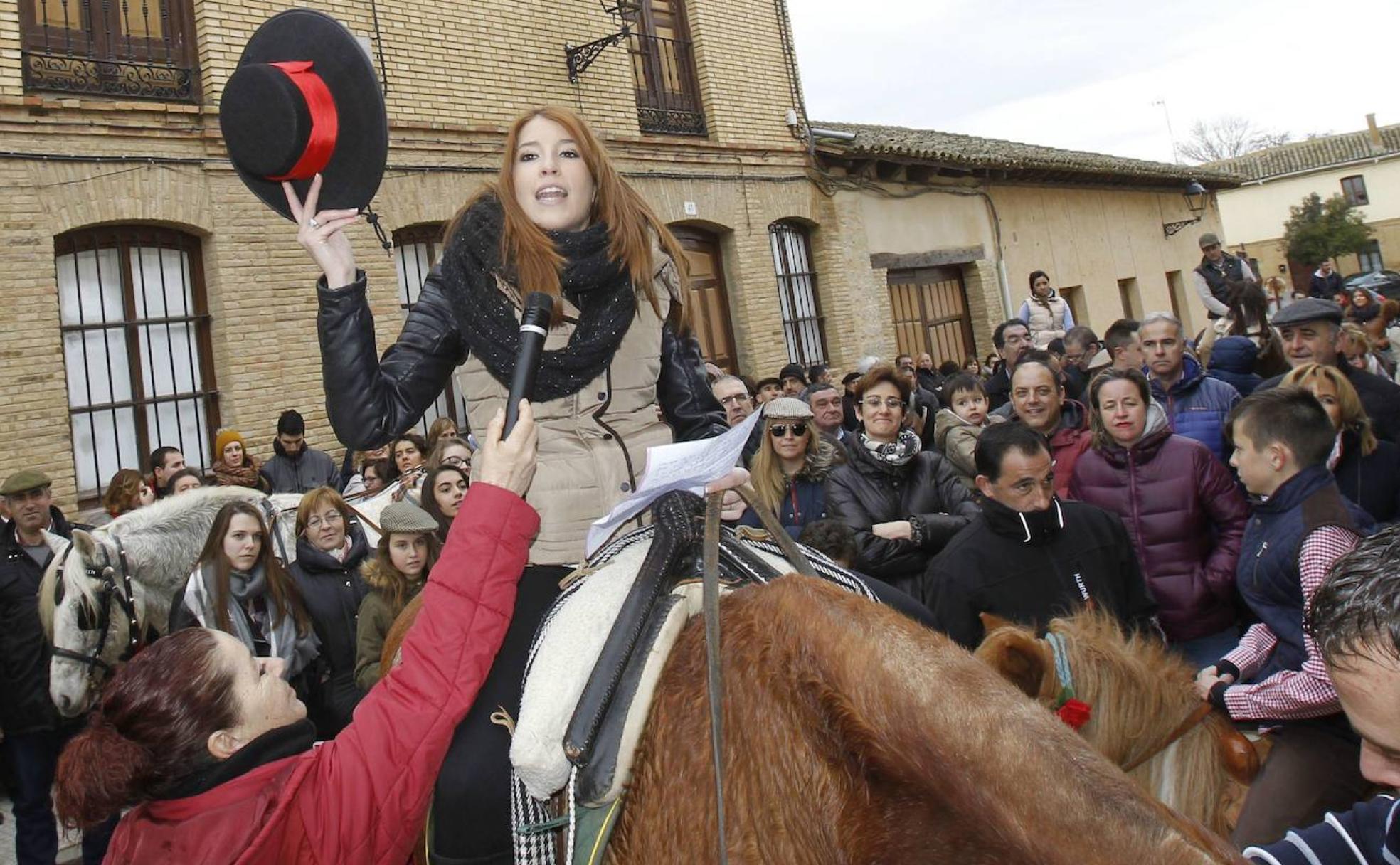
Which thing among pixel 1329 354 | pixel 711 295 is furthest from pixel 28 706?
pixel 711 295

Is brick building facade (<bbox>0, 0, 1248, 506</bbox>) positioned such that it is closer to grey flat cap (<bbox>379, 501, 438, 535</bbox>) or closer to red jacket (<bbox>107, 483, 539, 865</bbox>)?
grey flat cap (<bbox>379, 501, 438, 535</bbox>)

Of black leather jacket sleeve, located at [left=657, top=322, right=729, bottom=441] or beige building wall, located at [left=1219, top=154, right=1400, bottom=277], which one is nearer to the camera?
black leather jacket sleeve, located at [left=657, top=322, right=729, bottom=441]

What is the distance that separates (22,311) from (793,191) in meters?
10.2

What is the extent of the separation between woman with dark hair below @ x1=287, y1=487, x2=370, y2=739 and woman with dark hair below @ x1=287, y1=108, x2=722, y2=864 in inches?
130

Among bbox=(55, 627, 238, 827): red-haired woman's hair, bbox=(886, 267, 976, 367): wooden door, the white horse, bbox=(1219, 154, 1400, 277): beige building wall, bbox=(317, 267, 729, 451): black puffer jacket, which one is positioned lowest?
bbox=(55, 627, 238, 827): red-haired woman's hair

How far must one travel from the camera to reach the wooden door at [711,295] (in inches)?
561

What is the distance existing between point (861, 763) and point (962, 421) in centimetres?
536

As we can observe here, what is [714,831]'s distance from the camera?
170 centimetres

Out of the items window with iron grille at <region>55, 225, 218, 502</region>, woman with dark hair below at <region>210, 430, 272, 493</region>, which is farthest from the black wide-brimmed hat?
window with iron grille at <region>55, 225, 218, 502</region>

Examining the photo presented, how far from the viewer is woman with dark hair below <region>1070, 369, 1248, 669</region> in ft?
13.7

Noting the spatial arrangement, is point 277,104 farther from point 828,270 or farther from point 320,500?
point 828,270

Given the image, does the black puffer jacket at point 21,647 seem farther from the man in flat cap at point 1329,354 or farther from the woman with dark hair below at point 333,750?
the man in flat cap at point 1329,354

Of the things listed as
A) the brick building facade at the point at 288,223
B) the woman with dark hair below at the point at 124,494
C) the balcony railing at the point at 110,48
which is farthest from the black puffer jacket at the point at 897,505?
the balcony railing at the point at 110,48

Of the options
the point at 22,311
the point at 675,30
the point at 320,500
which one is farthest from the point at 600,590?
the point at 675,30
